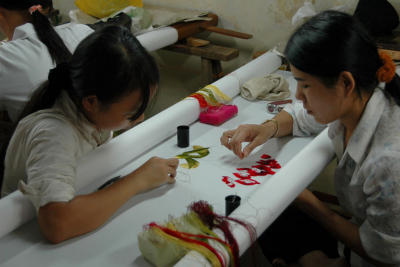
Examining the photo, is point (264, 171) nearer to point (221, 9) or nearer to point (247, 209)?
point (247, 209)

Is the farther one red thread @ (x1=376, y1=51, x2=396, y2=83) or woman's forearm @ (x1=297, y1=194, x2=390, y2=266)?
woman's forearm @ (x1=297, y1=194, x2=390, y2=266)

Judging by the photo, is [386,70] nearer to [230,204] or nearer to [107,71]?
[230,204]

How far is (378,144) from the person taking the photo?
121 centimetres

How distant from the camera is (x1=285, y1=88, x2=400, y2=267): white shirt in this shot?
1146 mm

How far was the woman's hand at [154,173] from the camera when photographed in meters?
1.34

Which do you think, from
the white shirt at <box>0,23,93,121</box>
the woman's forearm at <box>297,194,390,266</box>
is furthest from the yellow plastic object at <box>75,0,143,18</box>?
the woman's forearm at <box>297,194,390,266</box>

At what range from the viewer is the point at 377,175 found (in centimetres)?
116

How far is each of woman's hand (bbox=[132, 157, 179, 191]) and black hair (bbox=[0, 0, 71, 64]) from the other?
0.76m

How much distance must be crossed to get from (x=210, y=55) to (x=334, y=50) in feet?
5.53

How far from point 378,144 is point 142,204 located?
0.68 metres

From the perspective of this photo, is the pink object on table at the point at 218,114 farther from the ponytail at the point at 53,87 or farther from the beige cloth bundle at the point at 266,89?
the ponytail at the point at 53,87

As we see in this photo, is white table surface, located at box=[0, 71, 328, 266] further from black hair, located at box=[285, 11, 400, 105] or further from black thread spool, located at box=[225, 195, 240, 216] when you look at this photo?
black hair, located at box=[285, 11, 400, 105]

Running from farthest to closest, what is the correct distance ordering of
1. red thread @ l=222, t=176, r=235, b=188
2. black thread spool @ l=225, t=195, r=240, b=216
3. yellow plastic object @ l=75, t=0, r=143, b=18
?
yellow plastic object @ l=75, t=0, r=143, b=18, red thread @ l=222, t=176, r=235, b=188, black thread spool @ l=225, t=195, r=240, b=216

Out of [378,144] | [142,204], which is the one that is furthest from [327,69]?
[142,204]
